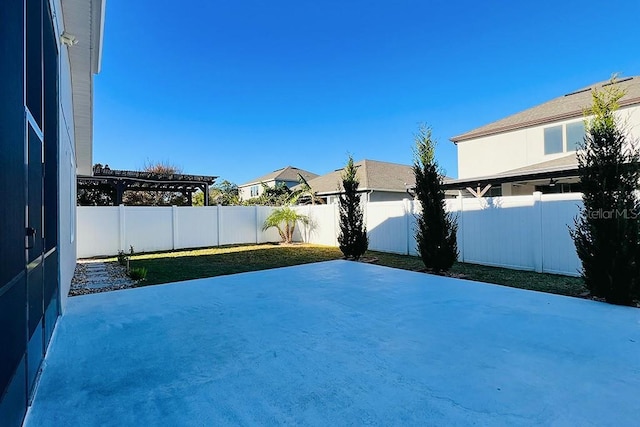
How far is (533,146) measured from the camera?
1460cm

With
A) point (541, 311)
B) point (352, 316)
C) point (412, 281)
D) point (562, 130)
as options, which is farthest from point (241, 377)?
point (562, 130)

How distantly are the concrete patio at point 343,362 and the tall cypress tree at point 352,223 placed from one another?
16.7 feet

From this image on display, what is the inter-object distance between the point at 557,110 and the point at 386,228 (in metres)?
9.61

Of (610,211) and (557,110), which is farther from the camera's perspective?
(557,110)

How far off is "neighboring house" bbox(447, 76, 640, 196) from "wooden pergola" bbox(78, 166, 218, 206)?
13145 millimetres

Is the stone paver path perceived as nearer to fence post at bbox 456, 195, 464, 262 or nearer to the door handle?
the door handle

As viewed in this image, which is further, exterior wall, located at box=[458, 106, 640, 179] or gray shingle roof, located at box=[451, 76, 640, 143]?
exterior wall, located at box=[458, 106, 640, 179]

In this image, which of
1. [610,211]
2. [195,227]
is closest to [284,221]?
[195,227]

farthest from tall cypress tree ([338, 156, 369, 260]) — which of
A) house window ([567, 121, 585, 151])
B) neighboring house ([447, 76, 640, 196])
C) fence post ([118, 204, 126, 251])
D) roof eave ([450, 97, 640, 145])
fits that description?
house window ([567, 121, 585, 151])

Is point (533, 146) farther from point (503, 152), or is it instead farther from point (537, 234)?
point (537, 234)

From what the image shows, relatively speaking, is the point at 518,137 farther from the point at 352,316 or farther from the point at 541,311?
the point at 352,316

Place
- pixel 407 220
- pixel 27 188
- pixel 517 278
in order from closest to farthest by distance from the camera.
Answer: pixel 27 188
pixel 517 278
pixel 407 220

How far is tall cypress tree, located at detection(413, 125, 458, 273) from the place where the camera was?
8148mm

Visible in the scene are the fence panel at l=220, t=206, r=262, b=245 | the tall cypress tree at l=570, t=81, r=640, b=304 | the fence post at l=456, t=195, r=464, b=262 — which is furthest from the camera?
the fence panel at l=220, t=206, r=262, b=245
